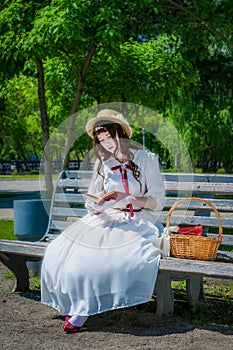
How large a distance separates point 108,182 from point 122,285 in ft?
2.65

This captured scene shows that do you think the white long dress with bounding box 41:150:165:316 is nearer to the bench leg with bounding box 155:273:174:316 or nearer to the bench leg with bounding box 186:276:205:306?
the bench leg with bounding box 155:273:174:316

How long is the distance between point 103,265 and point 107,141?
0.94 m

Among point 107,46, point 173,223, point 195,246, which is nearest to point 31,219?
point 173,223

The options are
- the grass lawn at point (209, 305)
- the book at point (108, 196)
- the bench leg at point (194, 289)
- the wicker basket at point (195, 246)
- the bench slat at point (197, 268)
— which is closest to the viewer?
the bench slat at point (197, 268)

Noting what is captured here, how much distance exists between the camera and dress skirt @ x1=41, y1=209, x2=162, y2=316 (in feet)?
14.7

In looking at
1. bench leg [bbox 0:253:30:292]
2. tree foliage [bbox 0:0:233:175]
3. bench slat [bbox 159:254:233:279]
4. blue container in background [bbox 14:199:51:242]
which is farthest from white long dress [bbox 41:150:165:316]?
tree foliage [bbox 0:0:233:175]

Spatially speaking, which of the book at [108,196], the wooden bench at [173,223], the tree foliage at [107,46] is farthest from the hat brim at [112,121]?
the tree foliage at [107,46]

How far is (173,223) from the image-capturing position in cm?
546

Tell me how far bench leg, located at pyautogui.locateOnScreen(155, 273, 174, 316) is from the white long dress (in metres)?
0.24

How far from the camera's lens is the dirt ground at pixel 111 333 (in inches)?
168

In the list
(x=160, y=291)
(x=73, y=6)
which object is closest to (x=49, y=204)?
(x=160, y=291)

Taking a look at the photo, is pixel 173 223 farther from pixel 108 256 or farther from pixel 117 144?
pixel 108 256

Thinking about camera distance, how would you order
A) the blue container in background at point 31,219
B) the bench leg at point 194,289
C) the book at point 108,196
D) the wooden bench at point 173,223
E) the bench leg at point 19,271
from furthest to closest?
the blue container in background at point 31,219 < the bench leg at point 19,271 < the bench leg at point 194,289 < the book at point 108,196 < the wooden bench at point 173,223

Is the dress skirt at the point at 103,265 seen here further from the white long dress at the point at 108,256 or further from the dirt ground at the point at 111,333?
the dirt ground at the point at 111,333
